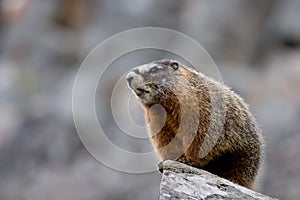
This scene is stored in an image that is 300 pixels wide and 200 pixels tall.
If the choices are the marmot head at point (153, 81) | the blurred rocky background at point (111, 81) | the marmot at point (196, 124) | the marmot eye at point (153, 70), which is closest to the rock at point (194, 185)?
the marmot at point (196, 124)

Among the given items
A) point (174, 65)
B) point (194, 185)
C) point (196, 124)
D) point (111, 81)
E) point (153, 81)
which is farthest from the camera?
point (111, 81)

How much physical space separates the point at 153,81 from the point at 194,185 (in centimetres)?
136

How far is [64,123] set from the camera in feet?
81.9

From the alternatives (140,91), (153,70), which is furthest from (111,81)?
(140,91)

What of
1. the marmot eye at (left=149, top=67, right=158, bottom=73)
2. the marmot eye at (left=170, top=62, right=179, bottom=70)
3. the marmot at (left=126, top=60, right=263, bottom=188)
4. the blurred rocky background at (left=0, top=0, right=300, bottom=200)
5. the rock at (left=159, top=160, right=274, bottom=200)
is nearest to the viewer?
the rock at (left=159, top=160, right=274, bottom=200)

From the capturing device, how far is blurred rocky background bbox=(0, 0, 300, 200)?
2139cm

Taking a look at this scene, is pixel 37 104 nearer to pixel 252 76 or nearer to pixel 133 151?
pixel 133 151

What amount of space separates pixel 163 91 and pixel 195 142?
69cm

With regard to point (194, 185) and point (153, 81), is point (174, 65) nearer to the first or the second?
point (153, 81)

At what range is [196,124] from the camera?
7797 millimetres

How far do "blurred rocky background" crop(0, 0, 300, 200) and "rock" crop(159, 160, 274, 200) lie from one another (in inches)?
392

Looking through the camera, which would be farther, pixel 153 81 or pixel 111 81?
pixel 111 81

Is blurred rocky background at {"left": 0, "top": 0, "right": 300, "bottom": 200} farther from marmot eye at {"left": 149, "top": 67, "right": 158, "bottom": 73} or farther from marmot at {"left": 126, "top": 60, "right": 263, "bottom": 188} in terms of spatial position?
marmot eye at {"left": 149, "top": 67, "right": 158, "bottom": 73}

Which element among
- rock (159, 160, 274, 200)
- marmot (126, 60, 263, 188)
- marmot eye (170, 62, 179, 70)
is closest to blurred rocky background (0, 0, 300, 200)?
marmot (126, 60, 263, 188)
